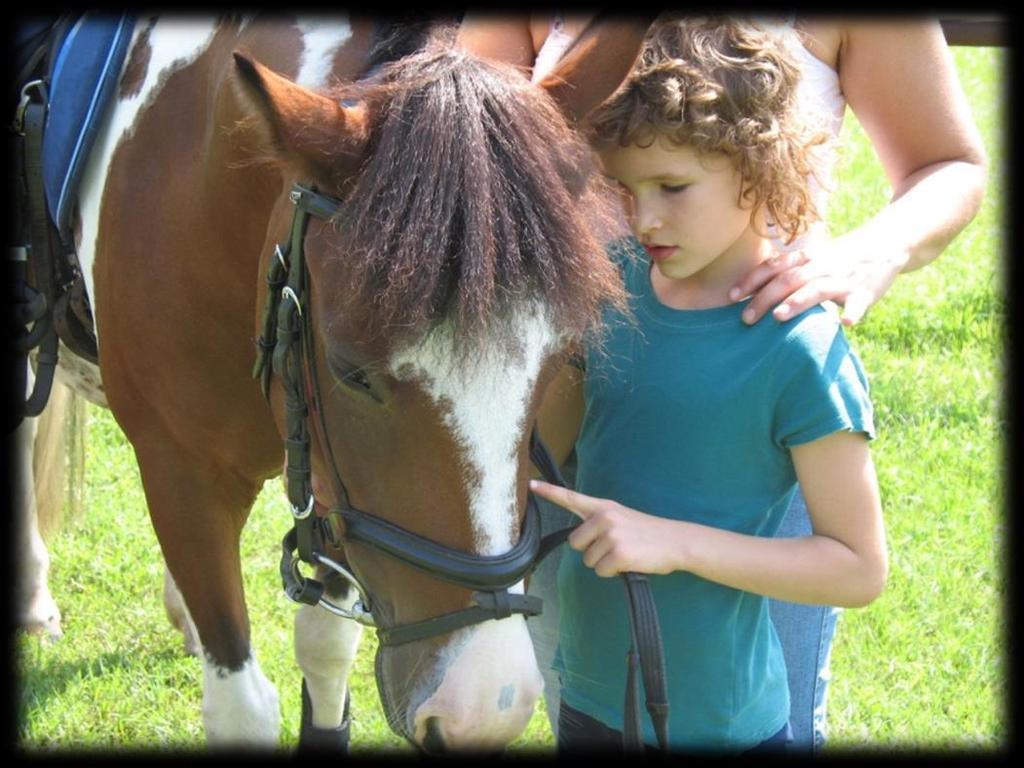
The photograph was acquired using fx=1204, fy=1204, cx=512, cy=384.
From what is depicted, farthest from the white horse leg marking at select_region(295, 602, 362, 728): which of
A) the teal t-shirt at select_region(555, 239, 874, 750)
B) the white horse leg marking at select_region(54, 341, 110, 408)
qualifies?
the teal t-shirt at select_region(555, 239, 874, 750)

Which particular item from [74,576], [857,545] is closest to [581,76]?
[857,545]

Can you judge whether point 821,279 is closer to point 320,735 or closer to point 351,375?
point 351,375

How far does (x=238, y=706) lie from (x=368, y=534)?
1100 millimetres

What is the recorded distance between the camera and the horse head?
1.65 metres

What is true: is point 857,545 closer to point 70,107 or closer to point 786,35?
point 786,35

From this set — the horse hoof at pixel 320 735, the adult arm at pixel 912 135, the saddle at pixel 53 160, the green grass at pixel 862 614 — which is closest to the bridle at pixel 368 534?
the green grass at pixel 862 614

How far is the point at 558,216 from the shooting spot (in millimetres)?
1723

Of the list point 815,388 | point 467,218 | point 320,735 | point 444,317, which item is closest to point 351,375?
point 444,317

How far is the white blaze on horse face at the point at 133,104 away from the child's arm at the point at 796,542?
1255mm

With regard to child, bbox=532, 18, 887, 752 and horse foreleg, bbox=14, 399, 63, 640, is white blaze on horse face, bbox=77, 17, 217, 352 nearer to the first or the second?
child, bbox=532, 18, 887, 752

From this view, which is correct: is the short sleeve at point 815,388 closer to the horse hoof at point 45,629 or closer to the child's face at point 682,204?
the child's face at point 682,204

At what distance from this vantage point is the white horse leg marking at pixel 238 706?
2.64 meters

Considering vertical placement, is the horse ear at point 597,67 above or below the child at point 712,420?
above

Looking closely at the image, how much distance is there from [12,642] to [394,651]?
2258mm
